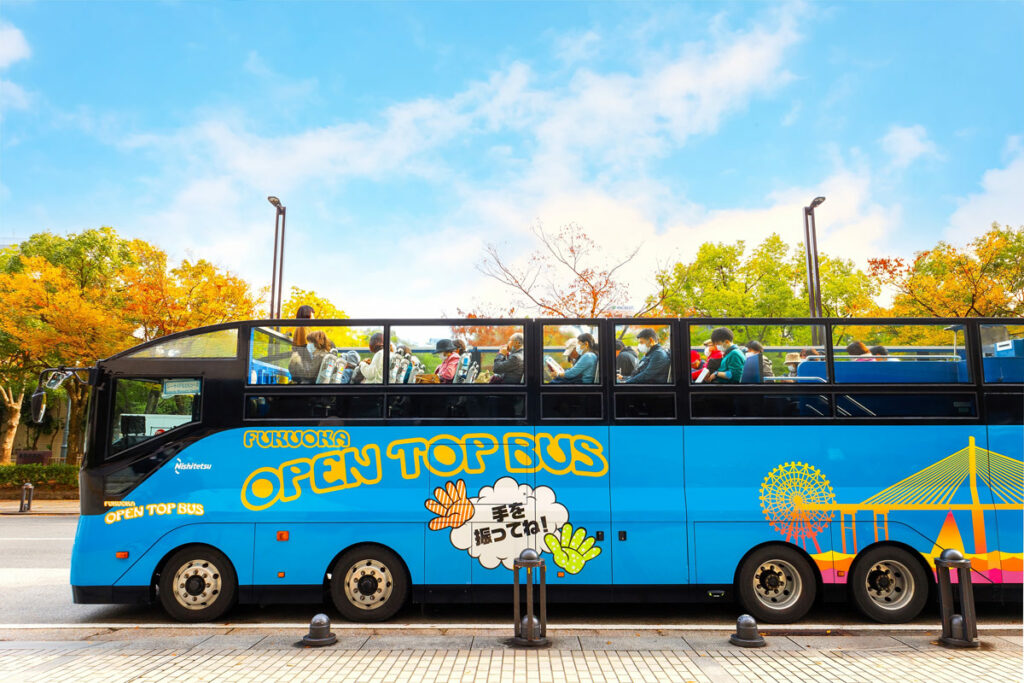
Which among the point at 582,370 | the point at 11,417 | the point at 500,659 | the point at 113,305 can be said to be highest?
the point at 113,305

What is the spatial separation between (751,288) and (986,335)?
26.1 meters

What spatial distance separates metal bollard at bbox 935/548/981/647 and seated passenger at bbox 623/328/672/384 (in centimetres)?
330

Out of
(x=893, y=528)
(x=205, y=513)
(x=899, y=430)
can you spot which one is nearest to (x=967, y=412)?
(x=899, y=430)

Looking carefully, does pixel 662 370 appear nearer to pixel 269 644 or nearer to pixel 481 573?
pixel 481 573

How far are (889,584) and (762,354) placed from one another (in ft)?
10.0

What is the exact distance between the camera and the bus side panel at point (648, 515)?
25.0ft

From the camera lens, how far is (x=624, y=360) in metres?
7.89

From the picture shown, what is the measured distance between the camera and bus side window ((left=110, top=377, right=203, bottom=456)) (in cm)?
787

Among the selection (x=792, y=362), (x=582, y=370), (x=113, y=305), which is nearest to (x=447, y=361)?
(x=582, y=370)

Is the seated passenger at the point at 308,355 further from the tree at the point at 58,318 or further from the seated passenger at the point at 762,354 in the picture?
the tree at the point at 58,318

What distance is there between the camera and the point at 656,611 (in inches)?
332

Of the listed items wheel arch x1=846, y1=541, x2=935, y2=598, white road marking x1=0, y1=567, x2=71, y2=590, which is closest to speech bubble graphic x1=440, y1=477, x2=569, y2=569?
wheel arch x1=846, y1=541, x2=935, y2=598

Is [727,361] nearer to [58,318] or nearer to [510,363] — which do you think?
[510,363]

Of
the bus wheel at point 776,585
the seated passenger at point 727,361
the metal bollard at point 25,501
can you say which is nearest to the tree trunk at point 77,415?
the metal bollard at point 25,501
